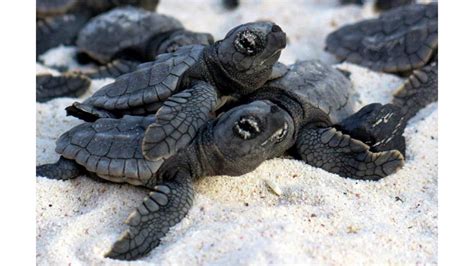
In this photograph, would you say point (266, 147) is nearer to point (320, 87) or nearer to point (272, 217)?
point (272, 217)

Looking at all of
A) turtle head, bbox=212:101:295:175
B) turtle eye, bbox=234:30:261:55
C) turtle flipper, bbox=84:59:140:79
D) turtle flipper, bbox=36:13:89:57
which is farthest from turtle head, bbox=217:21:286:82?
turtle flipper, bbox=36:13:89:57

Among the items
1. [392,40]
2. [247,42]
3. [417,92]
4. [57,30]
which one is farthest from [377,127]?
[57,30]

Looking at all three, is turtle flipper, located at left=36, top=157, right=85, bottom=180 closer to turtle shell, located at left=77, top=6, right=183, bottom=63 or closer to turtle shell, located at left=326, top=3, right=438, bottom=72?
turtle shell, located at left=77, top=6, right=183, bottom=63

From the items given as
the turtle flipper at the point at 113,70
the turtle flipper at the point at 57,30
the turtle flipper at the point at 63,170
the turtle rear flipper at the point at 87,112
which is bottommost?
the turtle flipper at the point at 57,30

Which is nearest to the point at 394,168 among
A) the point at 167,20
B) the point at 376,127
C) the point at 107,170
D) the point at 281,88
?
the point at 376,127

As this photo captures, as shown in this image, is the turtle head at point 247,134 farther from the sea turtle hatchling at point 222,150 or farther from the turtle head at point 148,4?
the turtle head at point 148,4

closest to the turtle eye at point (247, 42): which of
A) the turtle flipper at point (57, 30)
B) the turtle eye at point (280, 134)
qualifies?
the turtle eye at point (280, 134)

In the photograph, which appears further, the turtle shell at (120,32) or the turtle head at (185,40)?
the turtle shell at (120,32)
